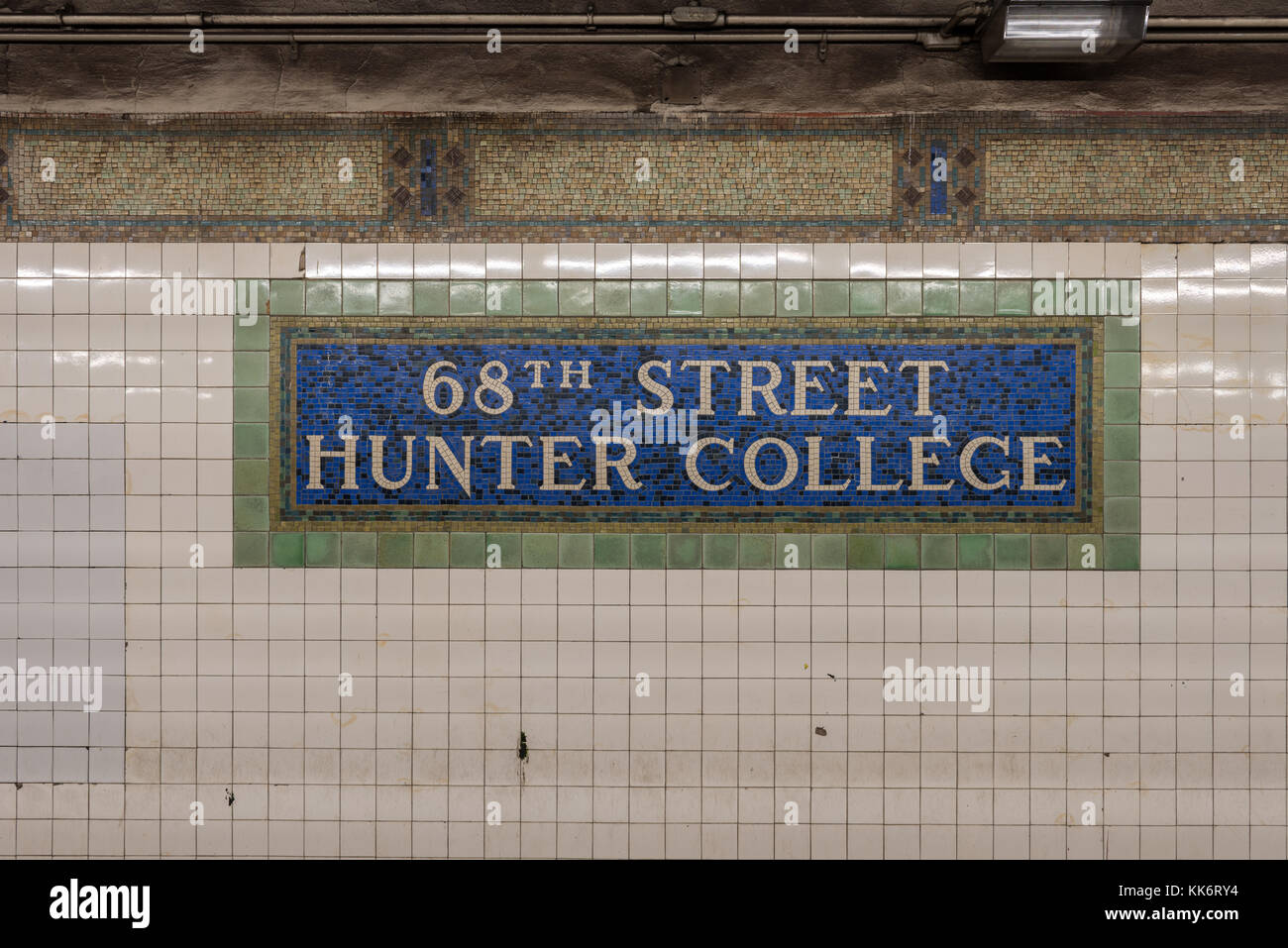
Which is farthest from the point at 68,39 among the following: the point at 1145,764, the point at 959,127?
the point at 1145,764

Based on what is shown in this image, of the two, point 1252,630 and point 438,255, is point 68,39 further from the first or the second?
point 1252,630

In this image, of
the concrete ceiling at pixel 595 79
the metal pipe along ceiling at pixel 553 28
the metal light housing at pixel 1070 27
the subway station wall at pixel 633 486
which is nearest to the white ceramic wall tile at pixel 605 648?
the subway station wall at pixel 633 486

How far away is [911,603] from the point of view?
3.83m

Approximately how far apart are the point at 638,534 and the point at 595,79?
2328 millimetres

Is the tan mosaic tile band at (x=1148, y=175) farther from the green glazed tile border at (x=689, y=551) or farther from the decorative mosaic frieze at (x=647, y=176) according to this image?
the green glazed tile border at (x=689, y=551)

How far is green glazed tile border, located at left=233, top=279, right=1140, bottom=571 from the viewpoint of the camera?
12.5ft

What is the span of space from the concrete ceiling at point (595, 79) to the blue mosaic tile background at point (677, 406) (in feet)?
4.08

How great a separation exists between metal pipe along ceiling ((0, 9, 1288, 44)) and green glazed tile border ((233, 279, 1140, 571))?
1.21 metres

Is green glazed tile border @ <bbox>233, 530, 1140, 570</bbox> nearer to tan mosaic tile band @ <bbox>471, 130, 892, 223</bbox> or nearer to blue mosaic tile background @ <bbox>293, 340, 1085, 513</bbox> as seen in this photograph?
blue mosaic tile background @ <bbox>293, 340, 1085, 513</bbox>

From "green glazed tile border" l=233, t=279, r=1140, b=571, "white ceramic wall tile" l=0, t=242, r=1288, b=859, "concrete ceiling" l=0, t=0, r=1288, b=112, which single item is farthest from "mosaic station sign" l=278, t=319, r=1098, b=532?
"concrete ceiling" l=0, t=0, r=1288, b=112

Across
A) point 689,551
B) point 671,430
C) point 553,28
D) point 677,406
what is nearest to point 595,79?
point 553,28

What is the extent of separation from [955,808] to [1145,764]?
0.99 meters

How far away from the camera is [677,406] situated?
3.81 m

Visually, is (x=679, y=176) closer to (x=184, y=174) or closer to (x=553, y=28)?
(x=553, y=28)
